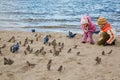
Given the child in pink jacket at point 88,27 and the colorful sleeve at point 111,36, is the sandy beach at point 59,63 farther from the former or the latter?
the child in pink jacket at point 88,27

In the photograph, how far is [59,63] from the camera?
8.30 metres

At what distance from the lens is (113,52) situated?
973 centimetres

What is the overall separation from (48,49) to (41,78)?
2661mm

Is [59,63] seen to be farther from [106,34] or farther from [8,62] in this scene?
[106,34]

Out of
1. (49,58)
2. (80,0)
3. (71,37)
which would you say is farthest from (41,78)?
(80,0)

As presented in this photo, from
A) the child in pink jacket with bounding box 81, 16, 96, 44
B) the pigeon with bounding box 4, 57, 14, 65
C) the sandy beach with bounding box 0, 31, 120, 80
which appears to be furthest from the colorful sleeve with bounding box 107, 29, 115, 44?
the pigeon with bounding box 4, 57, 14, 65

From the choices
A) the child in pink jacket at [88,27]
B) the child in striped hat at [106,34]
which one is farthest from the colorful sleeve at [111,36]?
the child in pink jacket at [88,27]

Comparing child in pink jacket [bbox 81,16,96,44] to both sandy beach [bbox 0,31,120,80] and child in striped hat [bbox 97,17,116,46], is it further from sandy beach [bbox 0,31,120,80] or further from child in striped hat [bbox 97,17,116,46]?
sandy beach [bbox 0,31,120,80]

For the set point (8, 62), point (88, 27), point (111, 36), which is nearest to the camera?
point (8, 62)

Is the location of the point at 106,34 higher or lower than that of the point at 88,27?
lower

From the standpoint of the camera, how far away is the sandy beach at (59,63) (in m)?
7.42

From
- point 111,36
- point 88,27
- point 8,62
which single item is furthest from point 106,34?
point 8,62

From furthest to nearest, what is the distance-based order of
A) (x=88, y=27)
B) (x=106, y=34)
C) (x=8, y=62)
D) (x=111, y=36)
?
1. (x=88, y=27)
2. (x=106, y=34)
3. (x=111, y=36)
4. (x=8, y=62)

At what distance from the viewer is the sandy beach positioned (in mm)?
7418
